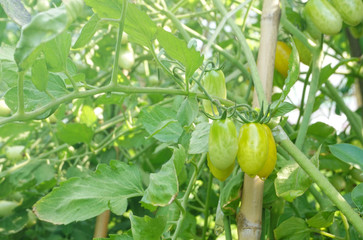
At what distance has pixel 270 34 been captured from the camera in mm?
555

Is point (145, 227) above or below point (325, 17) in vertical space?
below

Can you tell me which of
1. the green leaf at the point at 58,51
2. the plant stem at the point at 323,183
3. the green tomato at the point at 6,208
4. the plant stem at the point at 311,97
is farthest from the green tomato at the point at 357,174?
the green tomato at the point at 6,208

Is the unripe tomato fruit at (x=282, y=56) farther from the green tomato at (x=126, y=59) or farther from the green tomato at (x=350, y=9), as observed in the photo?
the green tomato at (x=126, y=59)

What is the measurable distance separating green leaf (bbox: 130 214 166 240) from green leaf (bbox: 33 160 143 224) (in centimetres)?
4

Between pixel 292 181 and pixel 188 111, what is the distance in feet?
0.46

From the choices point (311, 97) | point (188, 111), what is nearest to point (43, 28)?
point (188, 111)

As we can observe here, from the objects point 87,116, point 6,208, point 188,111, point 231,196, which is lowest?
point 6,208

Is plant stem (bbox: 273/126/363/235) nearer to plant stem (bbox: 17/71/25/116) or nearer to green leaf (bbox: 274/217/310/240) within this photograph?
green leaf (bbox: 274/217/310/240)

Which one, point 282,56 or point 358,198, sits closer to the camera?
point 358,198

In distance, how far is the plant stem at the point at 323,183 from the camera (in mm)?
388

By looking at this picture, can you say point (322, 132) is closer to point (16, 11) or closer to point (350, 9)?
point (350, 9)

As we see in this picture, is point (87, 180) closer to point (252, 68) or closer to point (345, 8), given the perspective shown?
point (252, 68)

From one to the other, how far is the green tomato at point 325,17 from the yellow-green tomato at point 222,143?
0.87ft

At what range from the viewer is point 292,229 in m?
0.53
